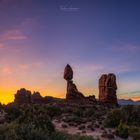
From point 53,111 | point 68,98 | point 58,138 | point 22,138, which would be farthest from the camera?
point 68,98

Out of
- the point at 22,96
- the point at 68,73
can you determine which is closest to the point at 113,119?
the point at 68,73

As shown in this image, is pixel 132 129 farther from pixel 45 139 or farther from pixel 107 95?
pixel 107 95

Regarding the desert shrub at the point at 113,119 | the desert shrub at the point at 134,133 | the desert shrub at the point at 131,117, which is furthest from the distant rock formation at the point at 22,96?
the desert shrub at the point at 134,133

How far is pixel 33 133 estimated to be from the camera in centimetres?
1416

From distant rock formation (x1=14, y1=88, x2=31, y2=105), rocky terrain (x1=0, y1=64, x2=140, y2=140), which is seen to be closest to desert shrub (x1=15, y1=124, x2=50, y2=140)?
rocky terrain (x1=0, y1=64, x2=140, y2=140)

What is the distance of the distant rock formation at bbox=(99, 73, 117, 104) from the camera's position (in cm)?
8569

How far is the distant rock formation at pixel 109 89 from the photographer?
85688mm

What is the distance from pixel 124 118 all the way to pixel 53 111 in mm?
13840

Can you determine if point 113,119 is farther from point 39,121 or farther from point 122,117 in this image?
point 39,121

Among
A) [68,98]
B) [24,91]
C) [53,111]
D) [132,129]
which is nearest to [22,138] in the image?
[132,129]

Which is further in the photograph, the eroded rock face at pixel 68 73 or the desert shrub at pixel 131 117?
the eroded rock face at pixel 68 73

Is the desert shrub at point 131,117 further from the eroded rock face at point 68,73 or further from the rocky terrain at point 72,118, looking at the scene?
the eroded rock face at point 68,73

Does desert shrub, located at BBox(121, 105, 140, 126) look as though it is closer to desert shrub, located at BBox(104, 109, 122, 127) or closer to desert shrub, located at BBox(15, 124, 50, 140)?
desert shrub, located at BBox(104, 109, 122, 127)

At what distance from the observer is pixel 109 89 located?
85.9 metres
